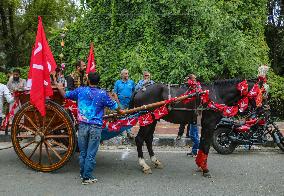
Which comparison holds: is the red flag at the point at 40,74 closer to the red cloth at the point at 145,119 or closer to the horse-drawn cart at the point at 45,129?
the horse-drawn cart at the point at 45,129

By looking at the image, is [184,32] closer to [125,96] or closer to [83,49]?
[83,49]

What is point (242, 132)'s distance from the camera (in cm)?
938

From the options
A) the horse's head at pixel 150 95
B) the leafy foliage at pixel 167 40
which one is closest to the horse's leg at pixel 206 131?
the horse's head at pixel 150 95

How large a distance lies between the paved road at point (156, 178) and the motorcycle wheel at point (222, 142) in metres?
0.33

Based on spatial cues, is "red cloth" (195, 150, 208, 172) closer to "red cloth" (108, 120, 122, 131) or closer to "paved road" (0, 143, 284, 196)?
"paved road" (0, 143, 284, 196)

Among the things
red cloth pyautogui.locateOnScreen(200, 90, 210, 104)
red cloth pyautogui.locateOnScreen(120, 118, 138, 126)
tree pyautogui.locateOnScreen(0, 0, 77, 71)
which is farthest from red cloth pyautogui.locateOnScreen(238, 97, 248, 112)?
tree pyautogui.locateOnScreen(0, 0, 77, 71)

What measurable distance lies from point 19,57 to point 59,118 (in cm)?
2365

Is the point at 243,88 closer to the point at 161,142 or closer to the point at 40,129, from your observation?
the point at 161,142


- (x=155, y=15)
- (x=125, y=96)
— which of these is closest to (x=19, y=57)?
(x=155, y=15)

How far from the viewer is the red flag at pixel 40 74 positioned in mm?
6988

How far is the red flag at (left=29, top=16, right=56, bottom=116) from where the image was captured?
6.99m

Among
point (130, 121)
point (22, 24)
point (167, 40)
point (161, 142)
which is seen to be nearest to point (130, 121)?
point (130, 121)

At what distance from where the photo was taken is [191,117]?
7.77 meters

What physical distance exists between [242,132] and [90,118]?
4.05 m
